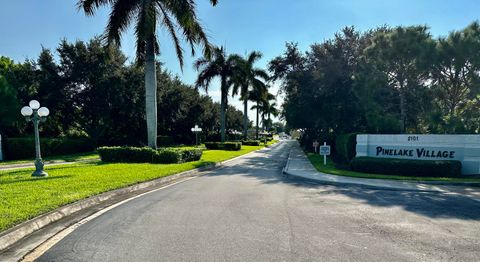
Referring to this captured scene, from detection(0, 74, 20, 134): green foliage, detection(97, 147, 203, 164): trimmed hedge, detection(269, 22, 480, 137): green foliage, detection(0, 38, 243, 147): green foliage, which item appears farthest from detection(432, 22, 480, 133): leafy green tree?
detection(0, 74, 20, 134): green foliage

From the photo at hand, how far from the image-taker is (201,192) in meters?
9.51

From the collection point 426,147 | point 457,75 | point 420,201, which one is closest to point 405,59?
point 457,75

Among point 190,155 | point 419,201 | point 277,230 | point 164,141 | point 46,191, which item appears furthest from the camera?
point 164,141

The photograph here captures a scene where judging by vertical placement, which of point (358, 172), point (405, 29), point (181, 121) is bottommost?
point (358, 172)

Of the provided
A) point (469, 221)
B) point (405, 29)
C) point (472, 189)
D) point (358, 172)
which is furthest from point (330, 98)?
point (469, 221)

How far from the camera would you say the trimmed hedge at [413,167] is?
13.6 meters

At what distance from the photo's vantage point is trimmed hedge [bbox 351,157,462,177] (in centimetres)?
1361

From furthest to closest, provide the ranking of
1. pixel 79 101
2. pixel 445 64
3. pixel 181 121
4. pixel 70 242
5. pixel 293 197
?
pixel 181 121, pixel 79 101, pixel 445 64, pixel 293 197, pixel 70 242

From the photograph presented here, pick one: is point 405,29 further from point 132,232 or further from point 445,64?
point 132,232

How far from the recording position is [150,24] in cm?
1577

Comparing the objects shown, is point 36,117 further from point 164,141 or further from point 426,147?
point 164,141

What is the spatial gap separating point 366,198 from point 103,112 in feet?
91.0

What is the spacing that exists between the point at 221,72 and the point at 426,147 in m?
24.1

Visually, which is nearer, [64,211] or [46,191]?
[64,211]
